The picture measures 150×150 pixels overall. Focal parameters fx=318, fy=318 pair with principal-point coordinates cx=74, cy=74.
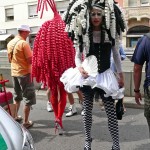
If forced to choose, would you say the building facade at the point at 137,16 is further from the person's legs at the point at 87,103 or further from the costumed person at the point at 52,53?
the person's legs at the point at 87,103

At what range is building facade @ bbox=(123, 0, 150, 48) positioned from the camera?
29.5 meters

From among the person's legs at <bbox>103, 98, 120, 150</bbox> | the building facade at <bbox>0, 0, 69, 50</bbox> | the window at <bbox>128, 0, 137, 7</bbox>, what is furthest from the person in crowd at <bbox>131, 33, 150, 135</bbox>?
the building facade at <bbox>0, 0, 69, 50</bbox>

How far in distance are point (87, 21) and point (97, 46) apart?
1.00 feet

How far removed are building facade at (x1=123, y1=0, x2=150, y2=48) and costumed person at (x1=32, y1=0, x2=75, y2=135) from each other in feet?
83.7

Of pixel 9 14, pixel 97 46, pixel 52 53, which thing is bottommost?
pixel 52 53

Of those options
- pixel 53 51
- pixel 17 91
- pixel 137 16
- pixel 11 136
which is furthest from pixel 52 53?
pixel 137 16

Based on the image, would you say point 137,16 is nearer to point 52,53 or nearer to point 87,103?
point 52,53

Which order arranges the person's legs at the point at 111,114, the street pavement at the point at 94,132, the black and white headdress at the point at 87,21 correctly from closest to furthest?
the black and white headdress at the point at 87,21 → the person's legs at the point at 111,114 → the street pavement at the point at 94,132

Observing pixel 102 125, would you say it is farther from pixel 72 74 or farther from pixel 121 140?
pixel 72 74

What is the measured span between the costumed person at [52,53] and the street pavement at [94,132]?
0.72 metres

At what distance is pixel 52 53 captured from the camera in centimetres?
449

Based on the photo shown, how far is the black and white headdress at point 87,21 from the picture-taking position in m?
3.48

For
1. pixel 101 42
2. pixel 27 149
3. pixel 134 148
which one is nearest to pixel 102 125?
pixel 134 148

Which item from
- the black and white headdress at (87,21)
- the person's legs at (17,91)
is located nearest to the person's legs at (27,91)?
the person's legs at (17,91)
